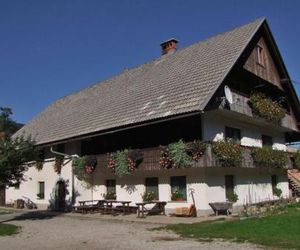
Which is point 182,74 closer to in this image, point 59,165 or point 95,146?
point 95,146

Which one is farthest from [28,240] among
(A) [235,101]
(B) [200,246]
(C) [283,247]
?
(A) [235,101]

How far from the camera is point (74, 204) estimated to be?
27203mm

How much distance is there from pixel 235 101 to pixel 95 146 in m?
8.60

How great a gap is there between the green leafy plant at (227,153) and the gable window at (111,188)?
304 inches

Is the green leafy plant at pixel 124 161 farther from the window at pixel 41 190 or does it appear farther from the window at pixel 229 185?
the window at pixel 41 190

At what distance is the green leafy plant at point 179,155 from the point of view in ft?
65.7

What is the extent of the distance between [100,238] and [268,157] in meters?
12.6

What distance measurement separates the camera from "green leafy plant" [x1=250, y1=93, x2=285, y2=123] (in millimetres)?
24562

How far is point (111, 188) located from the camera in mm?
26203

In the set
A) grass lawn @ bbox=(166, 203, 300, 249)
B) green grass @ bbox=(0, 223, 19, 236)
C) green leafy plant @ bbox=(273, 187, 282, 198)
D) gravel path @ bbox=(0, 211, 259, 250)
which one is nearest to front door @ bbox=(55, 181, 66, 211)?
gravel path @ bbox=(0, 211, 259, 250)

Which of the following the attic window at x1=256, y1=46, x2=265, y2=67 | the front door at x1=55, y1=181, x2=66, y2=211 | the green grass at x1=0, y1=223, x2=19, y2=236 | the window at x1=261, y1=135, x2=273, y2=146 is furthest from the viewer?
the front door at x1=55, y1=181, x2=66, y2=211

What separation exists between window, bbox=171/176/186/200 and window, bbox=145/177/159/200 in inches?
45.1

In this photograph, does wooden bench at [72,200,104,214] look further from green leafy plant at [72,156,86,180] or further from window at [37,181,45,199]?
window at [37,181,45,199]

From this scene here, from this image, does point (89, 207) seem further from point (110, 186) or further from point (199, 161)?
point (199, 161)
